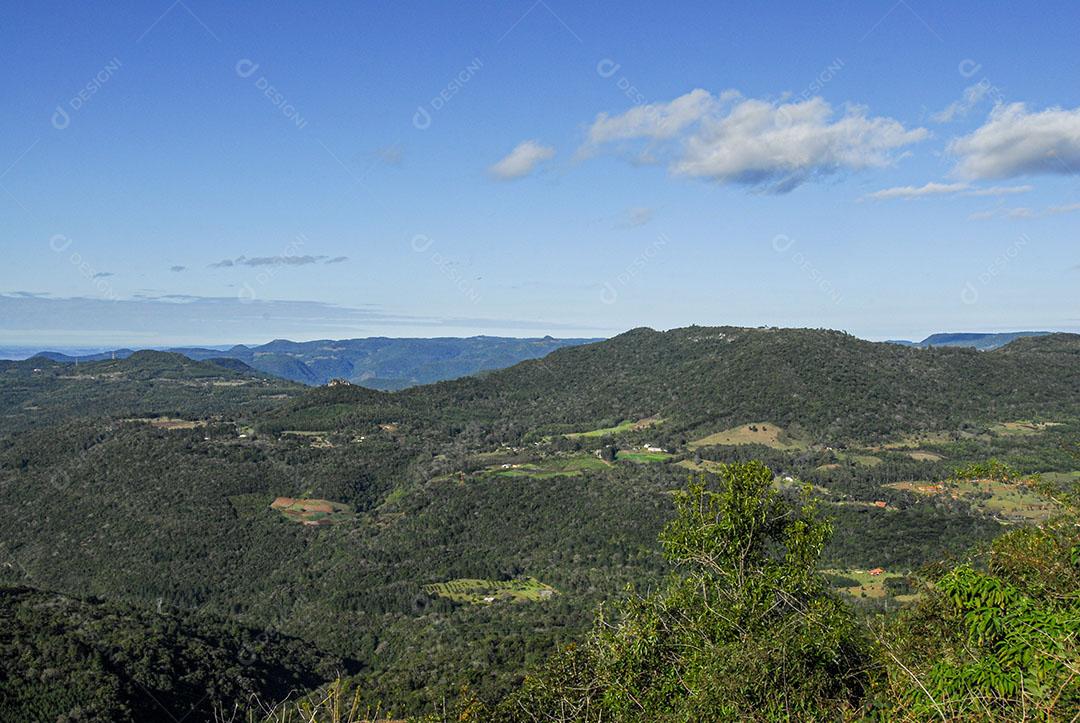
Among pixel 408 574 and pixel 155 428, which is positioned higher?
pixel 155 428

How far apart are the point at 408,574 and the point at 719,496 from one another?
9330 cm

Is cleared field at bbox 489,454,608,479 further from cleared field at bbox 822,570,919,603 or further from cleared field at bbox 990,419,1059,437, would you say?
cleared field at bbox 990,419,1059,437

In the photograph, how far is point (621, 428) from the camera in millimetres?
184000

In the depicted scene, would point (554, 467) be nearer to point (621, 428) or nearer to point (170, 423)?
point (621, 428)

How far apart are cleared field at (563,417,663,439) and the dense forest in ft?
5.14

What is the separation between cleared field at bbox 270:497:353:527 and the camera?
419ft

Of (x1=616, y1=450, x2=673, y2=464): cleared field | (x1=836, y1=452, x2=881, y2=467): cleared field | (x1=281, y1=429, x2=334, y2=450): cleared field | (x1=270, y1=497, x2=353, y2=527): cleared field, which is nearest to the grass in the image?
(x1=836, y1=452, x2=881, y2=467): cleared field

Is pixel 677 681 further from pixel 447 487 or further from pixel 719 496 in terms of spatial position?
pixel 447 487

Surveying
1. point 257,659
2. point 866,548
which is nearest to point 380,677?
point 257,659

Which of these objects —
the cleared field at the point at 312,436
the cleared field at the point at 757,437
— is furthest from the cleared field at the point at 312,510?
the cleared field at the point at 757,437

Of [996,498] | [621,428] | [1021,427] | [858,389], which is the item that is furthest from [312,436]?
[1021,427]

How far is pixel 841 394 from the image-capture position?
166 m

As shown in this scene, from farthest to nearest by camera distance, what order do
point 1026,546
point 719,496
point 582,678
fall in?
1. point 1026,546
2. point 719,496
3. point 582,678

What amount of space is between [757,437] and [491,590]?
8231cm
